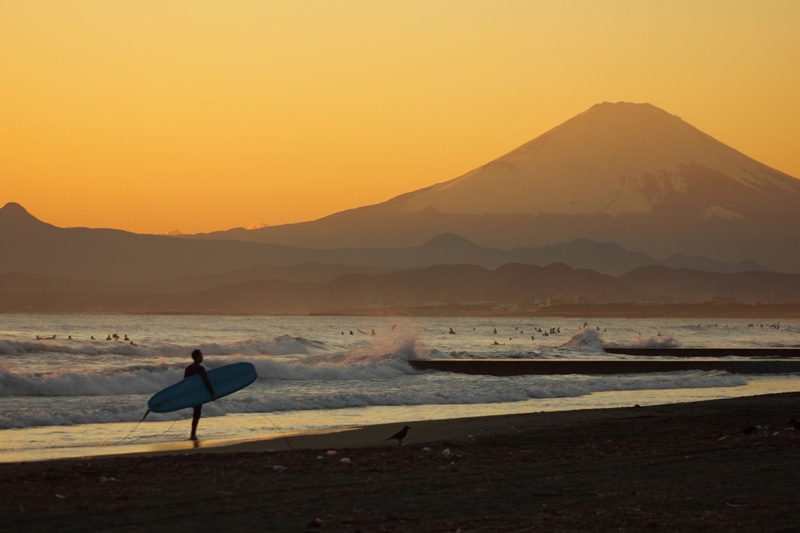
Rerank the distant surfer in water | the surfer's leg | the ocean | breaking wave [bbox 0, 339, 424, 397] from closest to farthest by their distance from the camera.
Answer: the surfer's leg, the distant surfer in water, the ocean, breaking wave [bbox 0, 339, 424, 397]

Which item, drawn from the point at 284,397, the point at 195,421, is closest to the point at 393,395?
the point at 284,397

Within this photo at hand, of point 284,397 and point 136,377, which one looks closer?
point 284,397

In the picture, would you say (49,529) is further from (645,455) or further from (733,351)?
(733,351)

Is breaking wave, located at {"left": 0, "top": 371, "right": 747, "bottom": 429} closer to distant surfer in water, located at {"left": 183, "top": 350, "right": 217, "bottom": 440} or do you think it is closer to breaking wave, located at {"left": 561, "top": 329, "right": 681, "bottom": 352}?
distant surfer in water, located at {"left": 183, "top": 350, "right": 217, "bottom": 440}

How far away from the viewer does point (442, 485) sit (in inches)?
376

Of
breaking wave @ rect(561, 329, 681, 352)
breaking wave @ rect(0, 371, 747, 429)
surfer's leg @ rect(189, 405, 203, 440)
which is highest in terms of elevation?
surfer's leg @ rect(189, 405, 203, 440)

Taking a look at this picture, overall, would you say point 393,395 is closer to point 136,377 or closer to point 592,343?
point 136,377

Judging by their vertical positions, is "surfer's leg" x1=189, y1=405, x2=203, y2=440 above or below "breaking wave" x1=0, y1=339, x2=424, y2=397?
above

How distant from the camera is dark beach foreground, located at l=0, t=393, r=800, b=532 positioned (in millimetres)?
7684

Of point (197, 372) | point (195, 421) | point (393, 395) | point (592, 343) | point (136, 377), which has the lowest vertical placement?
→ point (592, 343)

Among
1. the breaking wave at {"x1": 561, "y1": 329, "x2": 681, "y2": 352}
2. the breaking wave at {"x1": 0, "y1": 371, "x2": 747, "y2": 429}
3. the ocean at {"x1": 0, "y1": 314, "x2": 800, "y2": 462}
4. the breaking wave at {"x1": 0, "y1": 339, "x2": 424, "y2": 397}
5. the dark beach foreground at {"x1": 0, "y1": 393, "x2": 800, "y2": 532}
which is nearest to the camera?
the dark beach foreground at {"x1": 0, "y1": 393, "x2": 800, "y2": 532}

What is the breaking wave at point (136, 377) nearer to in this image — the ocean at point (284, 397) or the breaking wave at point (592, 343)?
the ocean at point (284, 397)

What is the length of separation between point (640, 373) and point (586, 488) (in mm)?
28497

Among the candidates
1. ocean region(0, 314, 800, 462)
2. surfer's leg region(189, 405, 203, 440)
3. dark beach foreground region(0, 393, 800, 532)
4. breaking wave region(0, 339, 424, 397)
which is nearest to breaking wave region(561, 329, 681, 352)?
ocean region(0, 314, 800, 462)
